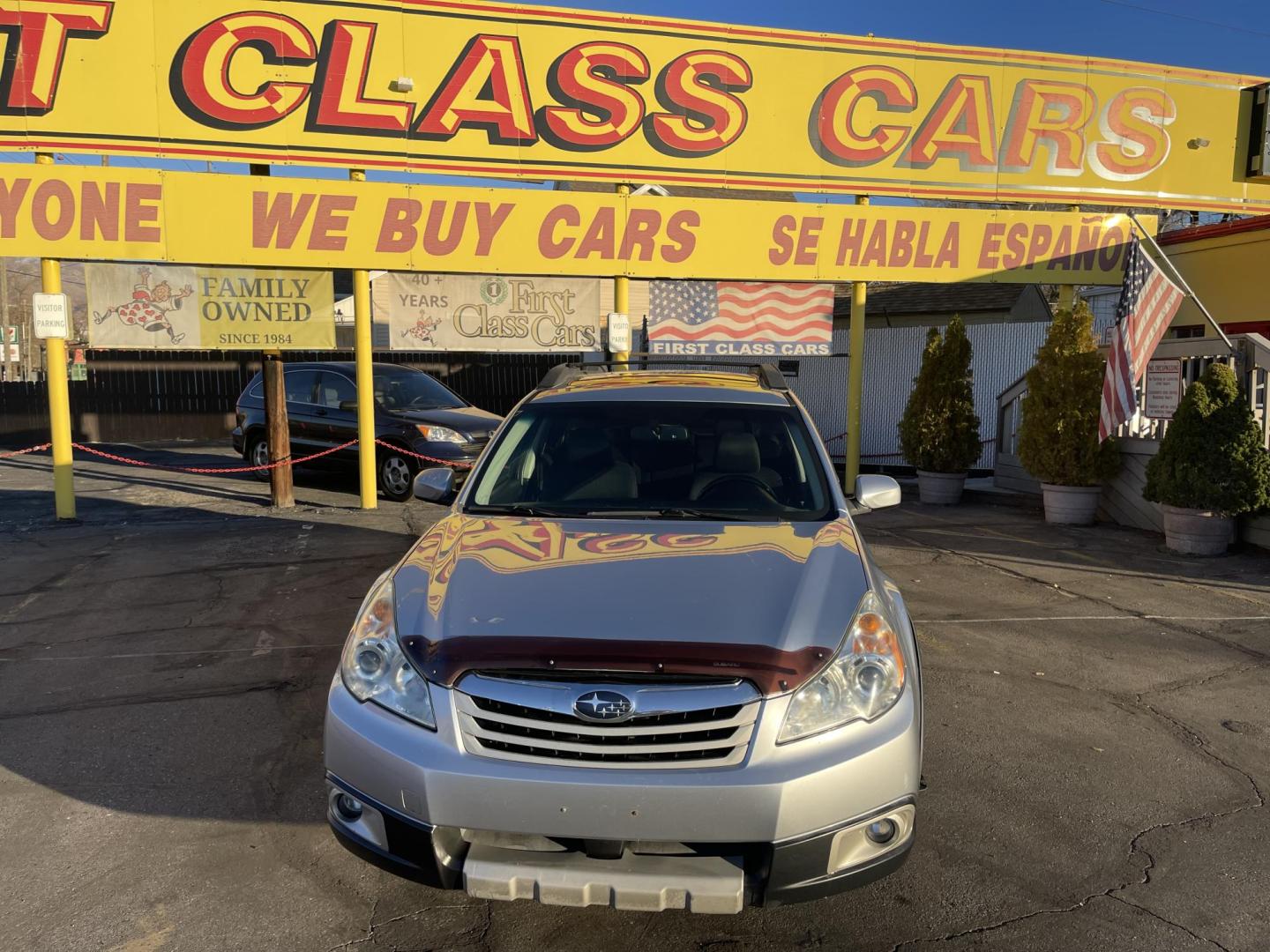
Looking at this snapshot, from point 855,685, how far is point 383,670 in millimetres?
1421

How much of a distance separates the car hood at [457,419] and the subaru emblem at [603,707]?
920 cm

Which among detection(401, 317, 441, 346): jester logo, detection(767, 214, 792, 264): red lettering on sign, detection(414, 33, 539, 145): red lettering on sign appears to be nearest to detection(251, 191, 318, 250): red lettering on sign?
detection(414, 33, 539, 145): red lettering on sign

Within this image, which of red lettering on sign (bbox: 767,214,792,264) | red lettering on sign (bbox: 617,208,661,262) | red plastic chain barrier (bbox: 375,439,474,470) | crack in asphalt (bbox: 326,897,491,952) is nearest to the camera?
crack in asphalt (bbox: 326,897,491,952)

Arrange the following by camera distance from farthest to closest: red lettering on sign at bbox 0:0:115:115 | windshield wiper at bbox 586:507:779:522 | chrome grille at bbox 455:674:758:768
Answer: red lettering on sign at bbox 0:0:115:115 < windshield wiper at bbox 586:507:779:522 < chrome grille at bbox 455:674:758:768

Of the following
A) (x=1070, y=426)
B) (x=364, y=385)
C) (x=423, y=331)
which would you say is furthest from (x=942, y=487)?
(x=364, y=385)

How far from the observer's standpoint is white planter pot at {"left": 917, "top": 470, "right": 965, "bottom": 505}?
487 inches

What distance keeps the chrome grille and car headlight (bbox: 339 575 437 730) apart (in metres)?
0.18

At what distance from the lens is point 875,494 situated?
15.0ft

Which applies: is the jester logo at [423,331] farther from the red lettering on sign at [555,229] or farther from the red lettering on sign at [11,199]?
the red lettering on sign at [11,199]

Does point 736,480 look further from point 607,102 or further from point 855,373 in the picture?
point 855,373

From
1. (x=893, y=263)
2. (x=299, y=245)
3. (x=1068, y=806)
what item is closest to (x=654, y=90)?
(x=893, y=263)

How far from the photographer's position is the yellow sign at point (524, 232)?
10430 millimetres

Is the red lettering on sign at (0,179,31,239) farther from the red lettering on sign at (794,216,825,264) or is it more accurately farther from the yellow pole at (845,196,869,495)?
the yellow pole at (845,196,869,495)

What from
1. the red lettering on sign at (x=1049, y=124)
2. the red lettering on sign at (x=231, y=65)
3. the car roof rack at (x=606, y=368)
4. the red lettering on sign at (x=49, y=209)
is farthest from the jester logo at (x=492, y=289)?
the red lettering on sign at (x=1049, y=124)
